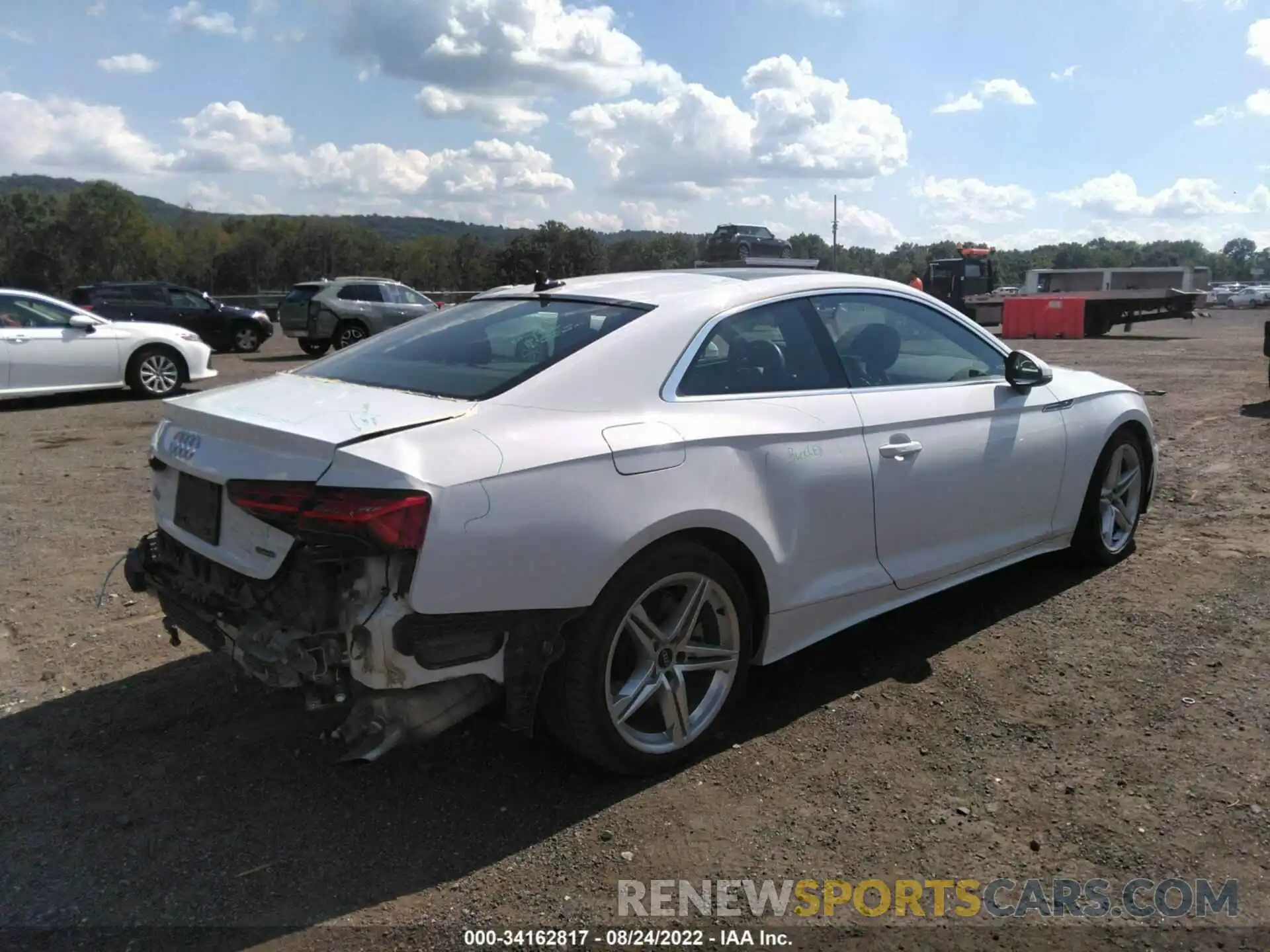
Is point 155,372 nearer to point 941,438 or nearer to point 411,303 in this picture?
point 411,303

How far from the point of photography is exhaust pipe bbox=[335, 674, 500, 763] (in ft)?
8.98

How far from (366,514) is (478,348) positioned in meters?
1.12

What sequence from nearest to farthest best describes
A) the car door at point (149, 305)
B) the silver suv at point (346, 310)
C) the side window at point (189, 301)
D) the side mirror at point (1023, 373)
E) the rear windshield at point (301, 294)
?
the side mirror at point (1023, 373)
the silver suv at point (346, 310)
the car door at point (149, 305)
the rear windshield at point (301, 294)
the side window at point (189, 301)

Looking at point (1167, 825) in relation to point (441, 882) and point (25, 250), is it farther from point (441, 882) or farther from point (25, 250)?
point (25, 250)

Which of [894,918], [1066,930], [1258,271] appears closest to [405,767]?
[894,918]

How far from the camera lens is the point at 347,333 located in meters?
20.0

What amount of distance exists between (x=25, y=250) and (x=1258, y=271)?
5369 inches

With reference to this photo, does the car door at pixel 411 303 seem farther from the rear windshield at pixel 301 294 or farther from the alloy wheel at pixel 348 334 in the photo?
the rear windshield at pixel 301 294

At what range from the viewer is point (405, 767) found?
334 centimetres

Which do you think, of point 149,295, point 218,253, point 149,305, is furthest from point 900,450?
point 218,253

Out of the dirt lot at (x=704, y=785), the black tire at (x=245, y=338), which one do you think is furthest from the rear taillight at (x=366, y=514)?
the black tire at (x=245, y=338)

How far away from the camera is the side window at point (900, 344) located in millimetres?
3955

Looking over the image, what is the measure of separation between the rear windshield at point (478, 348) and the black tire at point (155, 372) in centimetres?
1045

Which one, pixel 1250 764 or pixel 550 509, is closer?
pixel 550 509
